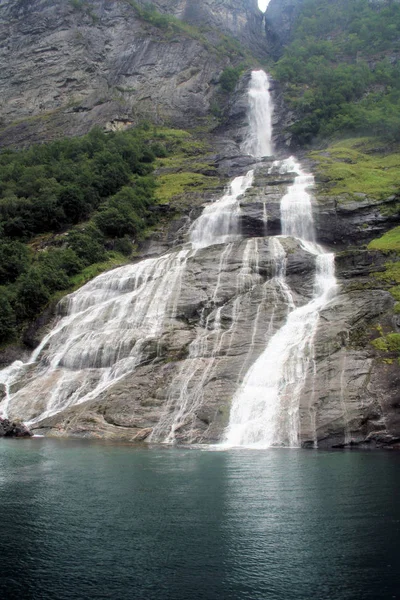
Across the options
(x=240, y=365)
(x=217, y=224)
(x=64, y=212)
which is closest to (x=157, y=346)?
(x=240, y=365)

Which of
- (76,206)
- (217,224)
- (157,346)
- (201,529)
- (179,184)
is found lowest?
(201,529)

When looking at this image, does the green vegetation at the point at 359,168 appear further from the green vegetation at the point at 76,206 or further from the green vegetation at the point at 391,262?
the green vegetation at the point at 76,206

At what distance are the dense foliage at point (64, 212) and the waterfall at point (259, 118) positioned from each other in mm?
17588

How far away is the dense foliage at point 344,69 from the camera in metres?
72.4

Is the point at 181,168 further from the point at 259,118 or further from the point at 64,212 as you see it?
the point at 259,118

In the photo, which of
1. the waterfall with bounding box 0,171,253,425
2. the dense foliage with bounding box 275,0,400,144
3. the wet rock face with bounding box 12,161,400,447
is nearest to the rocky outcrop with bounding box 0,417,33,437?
the wet rock face with bounding box 12,161,400,447

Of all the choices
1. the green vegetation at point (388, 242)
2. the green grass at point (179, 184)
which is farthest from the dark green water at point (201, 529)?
the green grass at point (179, 184)

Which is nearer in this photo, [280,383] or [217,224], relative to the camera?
[280,383]

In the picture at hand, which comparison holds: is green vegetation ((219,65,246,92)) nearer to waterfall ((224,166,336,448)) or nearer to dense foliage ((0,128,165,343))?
dense foliage ((0,128,165,343))

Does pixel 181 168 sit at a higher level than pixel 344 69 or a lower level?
lower

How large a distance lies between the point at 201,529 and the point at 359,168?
52836 millimetres

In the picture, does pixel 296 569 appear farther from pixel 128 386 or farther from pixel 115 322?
pixel 115 322

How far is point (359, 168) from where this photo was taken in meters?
56.6

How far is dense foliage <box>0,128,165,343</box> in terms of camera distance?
136 feet
